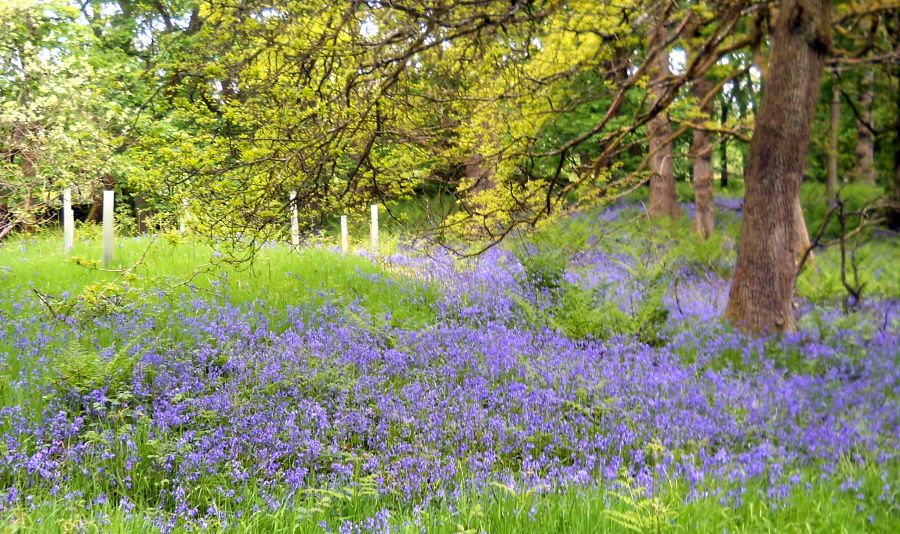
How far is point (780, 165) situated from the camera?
21.8 ft

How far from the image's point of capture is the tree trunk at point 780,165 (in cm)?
652

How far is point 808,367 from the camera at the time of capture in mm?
6082

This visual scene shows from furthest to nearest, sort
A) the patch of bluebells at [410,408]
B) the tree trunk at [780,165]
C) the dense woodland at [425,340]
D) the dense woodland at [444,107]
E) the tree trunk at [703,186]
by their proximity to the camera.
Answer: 1. the tree trunk at [703,186]
2. the tree trunk at [780,165]
3. the dense woodland at [444,107]
4. the patch of bluebells at [410,408]
5. the dense woodland at [425,340]

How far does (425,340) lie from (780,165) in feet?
12.7

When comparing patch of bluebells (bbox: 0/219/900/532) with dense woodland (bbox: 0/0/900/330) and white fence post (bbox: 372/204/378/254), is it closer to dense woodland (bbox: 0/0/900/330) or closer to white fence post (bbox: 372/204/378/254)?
dense woodland (bbox: 0/0/900/330)

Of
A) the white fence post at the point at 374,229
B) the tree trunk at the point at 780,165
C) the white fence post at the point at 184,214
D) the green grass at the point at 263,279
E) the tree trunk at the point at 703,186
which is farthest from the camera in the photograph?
the tree trunk at the point at 703,186

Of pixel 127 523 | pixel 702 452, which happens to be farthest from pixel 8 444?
pixel 702 452

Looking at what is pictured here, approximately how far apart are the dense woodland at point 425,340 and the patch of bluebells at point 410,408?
1.2 inches

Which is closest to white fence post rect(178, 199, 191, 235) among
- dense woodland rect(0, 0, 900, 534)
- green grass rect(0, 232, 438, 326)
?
dense woodland rect(0, 0, 900, 534)

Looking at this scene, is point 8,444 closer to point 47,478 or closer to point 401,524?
point 47,478

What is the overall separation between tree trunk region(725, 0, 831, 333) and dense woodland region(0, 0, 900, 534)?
26 mm

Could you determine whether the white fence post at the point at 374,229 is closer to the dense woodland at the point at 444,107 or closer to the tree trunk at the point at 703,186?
the dense woodland at the point at 444,107

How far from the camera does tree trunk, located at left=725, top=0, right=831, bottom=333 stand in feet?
21.4

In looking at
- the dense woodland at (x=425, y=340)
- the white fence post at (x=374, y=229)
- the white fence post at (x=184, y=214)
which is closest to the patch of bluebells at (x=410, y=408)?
the dense woodland at (x=425, y=340)
